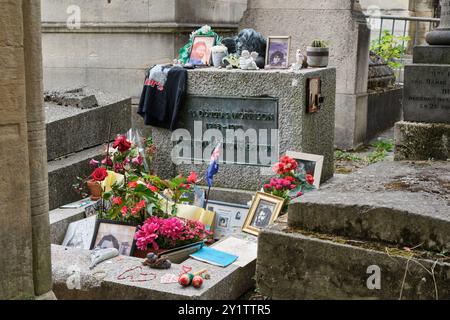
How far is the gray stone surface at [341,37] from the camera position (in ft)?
31.4

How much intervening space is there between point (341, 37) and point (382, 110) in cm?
218

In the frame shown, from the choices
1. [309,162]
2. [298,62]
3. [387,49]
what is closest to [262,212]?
[309,162]

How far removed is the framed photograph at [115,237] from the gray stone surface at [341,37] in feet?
16.6

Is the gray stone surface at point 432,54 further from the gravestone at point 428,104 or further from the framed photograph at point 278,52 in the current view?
the framed photograph at point 278,52

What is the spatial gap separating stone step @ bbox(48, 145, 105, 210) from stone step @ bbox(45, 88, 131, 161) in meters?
0.14

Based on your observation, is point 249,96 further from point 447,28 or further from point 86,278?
point 86,278

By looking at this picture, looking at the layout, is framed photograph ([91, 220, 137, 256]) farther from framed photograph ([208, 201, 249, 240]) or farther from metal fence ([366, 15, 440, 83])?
metal fence ([366, 15, 440, 83])

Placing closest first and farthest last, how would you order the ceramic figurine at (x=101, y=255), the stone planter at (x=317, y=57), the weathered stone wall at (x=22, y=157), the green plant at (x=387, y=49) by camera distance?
1. the weathered stone wall at (x=22, y=157)
2. the ceramic figurine at (x=101, y=255)
3. the stone planter at (x=317, y=57)
4. the green plant at (x=387, y=49)

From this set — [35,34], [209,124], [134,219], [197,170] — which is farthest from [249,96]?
[35,34]

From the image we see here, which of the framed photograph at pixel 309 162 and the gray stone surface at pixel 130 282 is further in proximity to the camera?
the framed photograph at pixel 309 162

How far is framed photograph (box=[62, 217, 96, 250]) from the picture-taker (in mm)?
5410

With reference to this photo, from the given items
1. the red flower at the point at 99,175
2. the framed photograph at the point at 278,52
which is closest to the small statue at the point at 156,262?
the red flower at the point at 99,175

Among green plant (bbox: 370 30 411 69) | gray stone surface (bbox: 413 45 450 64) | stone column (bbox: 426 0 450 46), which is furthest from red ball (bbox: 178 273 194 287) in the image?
green plant (bbox: 370 30 411 69)

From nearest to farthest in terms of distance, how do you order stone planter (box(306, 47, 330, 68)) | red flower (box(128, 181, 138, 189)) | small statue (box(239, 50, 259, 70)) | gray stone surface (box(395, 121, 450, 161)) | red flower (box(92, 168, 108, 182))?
red flower (box(128, 181, 138, 189)), red flower (box(92, 168, 108, 182)), gray stone surface (box(395, 121, 450, 161)), small statue (box(239, 50, 259, 70)), stone planter (box(306, 47, 330, 68))
